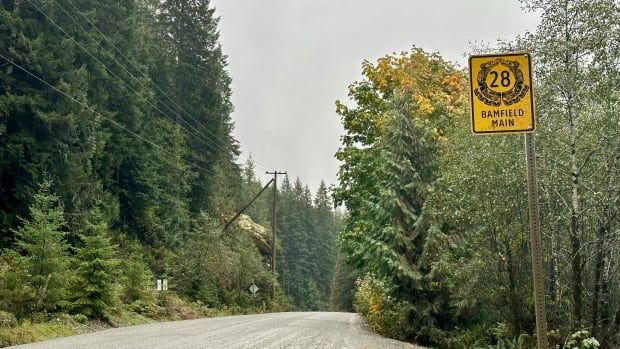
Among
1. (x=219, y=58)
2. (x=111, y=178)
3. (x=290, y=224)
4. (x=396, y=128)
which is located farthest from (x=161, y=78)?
(x=290, y=224)

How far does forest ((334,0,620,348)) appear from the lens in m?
9.80

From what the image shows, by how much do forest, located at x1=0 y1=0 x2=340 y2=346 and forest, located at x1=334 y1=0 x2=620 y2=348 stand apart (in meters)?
9.37

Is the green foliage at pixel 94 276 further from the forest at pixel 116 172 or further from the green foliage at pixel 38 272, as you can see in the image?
the green foliage at pixel 38 272

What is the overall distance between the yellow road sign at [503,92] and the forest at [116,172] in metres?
11.5

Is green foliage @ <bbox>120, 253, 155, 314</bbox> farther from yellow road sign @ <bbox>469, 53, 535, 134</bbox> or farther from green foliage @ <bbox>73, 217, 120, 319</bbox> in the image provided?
yellow road sign @ <bbox>469, 53, 535, 134</bbox>

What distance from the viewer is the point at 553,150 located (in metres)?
10.2

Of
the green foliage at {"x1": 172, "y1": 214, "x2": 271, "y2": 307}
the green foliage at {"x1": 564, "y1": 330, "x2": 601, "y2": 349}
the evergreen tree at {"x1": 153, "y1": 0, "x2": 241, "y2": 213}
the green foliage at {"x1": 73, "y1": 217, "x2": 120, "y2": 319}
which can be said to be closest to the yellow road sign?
the green foliage at {"x1": 564, "y1": 330, "x2": 601, "y2": 349}

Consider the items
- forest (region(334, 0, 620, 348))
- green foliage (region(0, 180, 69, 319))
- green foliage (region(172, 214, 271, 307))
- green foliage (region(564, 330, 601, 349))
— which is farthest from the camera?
green foliage (region(172, 214, 271, 307))

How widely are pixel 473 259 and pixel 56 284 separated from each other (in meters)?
11.3

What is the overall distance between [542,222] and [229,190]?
123ft

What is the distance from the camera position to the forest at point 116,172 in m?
16.4

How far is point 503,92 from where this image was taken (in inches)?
171

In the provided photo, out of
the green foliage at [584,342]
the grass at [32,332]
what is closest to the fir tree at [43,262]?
the grass at [32,332]

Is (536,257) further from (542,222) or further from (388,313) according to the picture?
(388,313)
